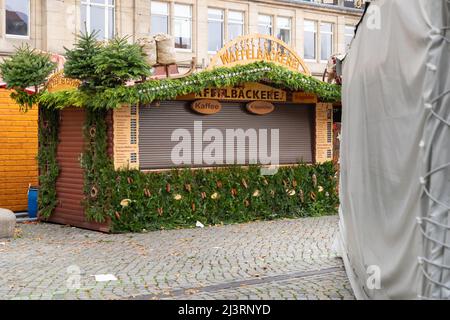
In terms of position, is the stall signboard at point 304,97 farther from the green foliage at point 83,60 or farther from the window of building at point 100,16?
the window of building at point 100,16

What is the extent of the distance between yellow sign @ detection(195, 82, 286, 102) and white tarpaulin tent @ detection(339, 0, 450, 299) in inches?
313

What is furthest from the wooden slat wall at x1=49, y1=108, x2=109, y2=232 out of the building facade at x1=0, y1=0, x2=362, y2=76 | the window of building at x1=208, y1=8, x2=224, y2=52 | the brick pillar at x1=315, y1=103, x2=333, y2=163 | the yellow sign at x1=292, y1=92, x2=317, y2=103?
→ the window of building at x1=208, y1=8, x2=224, y2=52

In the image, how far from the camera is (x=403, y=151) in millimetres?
5121

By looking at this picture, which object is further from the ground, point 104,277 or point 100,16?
point 100,16

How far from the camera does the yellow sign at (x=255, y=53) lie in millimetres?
14617

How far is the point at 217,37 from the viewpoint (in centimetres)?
2934

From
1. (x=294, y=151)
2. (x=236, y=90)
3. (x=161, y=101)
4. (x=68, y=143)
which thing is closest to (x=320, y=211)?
(x=294, y=151)

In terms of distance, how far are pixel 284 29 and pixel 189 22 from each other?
5438 millimetres

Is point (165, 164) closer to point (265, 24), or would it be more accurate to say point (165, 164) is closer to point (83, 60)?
point (83, 60)

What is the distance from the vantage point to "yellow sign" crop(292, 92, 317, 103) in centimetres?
1652

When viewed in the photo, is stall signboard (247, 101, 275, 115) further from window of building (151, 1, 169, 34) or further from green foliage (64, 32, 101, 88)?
window of building (151, 1, 169, 34)

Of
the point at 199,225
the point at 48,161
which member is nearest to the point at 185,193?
Result: the point at 199,225

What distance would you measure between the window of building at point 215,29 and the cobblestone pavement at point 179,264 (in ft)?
53.1

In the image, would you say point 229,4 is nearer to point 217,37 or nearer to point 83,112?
point 217,37
